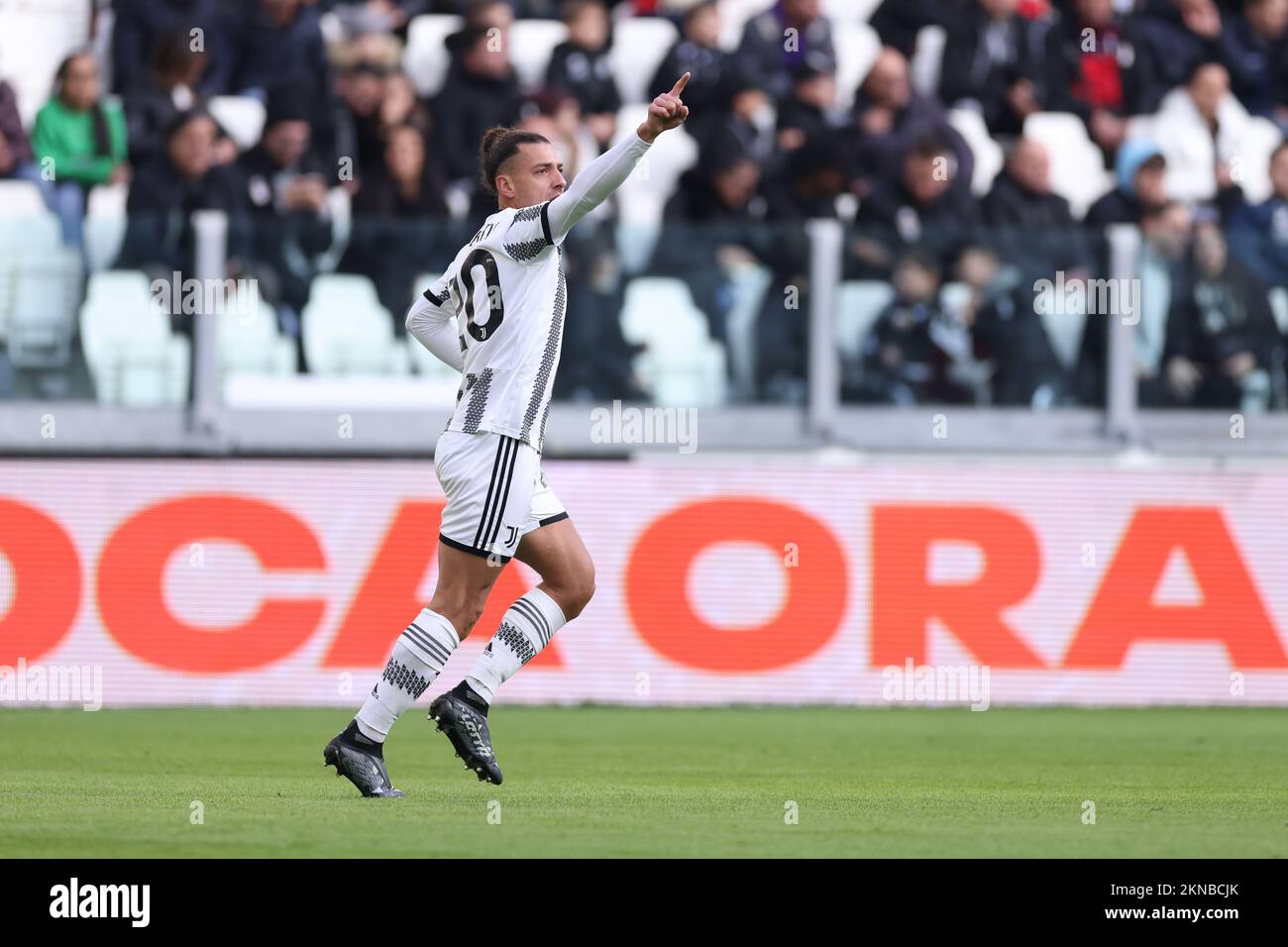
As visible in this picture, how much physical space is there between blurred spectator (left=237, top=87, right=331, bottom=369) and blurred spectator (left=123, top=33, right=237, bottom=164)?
26 centimetres

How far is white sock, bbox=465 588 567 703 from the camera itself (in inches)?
317

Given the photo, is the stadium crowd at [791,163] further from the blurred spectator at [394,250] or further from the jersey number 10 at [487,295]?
the jersey number 10 at [487,295]

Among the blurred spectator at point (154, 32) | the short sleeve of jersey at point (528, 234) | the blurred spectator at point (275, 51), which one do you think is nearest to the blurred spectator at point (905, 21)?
the blurred spectator at point (275, 51)

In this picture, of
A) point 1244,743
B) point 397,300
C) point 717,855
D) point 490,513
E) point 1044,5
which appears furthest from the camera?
point 1044,5

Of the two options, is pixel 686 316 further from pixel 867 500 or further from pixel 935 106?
pixel 935 106

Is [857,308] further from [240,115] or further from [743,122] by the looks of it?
[240,115]

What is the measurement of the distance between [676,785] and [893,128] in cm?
772

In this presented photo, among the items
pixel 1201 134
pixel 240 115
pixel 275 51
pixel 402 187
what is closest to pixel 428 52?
pixel 275 51

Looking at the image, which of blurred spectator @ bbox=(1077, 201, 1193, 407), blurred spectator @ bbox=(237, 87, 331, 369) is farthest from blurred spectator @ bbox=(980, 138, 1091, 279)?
blurred spectator @ bbox=(237, 87, 331, 369)

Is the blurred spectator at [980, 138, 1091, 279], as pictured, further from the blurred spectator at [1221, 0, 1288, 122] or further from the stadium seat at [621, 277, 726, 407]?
the blurred spectator at [1221, 0, 1288, 122]

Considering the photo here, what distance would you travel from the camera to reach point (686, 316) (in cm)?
1349

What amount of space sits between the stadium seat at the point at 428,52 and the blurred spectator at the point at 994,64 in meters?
3.66
